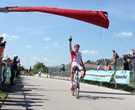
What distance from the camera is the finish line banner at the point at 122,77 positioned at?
722 inches

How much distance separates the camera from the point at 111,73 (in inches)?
821

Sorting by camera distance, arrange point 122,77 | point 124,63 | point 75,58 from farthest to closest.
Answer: point 124,63 → point 122,77 → point 75,58

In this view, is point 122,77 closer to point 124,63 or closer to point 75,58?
point 124,63

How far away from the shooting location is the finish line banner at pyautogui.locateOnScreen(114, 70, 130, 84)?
18.3 meters

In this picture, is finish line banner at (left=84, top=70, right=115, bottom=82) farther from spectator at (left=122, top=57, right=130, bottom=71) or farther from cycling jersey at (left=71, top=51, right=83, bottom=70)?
cycling jersey at (left=71, top=51, right=83, bottom=70)

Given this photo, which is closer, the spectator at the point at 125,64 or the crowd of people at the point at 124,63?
the crowd of people at the point at 124,63

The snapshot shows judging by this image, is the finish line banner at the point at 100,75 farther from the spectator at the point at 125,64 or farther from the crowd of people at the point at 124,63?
the spectator at the point at 125,64

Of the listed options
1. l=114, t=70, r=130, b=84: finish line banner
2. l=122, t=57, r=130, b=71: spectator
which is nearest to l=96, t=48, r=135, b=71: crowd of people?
l=122, t=57, r=130, b=71: spectator

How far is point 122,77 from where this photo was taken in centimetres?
1908

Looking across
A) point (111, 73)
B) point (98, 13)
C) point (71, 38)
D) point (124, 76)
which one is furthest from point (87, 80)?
point (71, 38)

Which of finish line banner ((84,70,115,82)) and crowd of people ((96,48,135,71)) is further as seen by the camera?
→ finish line banner ((84,70,115,82))

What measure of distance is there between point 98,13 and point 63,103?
26.4 feet

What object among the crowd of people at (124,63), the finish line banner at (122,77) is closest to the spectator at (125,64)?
the crowd of people at (124,63)

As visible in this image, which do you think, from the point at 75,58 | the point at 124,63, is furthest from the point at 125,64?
the point at 75,58
